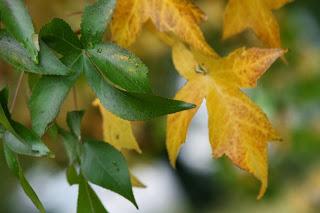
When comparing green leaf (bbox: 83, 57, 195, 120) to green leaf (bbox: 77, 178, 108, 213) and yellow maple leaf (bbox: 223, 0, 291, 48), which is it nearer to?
green leaf (bbox: 77, 178, 108, 213)

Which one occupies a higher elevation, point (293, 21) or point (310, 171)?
point (293, 21)

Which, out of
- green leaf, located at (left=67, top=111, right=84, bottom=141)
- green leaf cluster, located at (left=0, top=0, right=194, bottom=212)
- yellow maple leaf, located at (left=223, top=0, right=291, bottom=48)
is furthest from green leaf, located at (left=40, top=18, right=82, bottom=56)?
yellow maple leaf, located at (left=223, top=0, right=291, bottom=48)

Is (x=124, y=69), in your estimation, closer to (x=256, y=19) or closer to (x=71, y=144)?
(x=71, y=144)

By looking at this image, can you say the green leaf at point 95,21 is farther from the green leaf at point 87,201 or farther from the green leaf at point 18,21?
the green leaf at point 87,201

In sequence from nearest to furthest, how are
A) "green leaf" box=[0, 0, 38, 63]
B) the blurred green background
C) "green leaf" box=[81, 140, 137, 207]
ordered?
1. "green leaf" box=[0, 0, 38, 63]
2. "green leaf" box=[81, 140, 137, 207]
3. the blurred green background

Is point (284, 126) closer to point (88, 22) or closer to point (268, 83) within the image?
point (268, 83)

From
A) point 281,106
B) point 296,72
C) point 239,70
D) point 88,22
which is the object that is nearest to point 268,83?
point 281,106

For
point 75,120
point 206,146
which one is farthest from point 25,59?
point 206,146

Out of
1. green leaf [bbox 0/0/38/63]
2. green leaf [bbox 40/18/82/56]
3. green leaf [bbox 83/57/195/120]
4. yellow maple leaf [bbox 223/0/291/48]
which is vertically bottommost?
yellow maple leaf [bbox 223/0/291/48]
